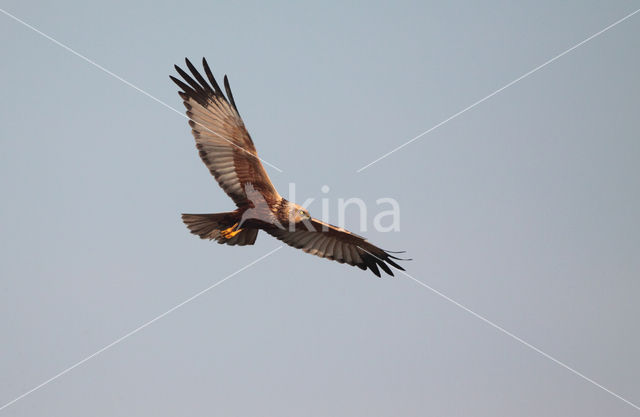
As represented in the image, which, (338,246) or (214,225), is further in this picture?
(338,246)

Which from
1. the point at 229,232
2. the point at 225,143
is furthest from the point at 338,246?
the point at 225,143

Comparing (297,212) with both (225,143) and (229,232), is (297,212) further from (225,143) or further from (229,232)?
(225,143)

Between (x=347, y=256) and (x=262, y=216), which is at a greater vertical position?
(x=262, y=216)

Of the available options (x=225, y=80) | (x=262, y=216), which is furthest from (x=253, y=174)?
(x=225, y=80)

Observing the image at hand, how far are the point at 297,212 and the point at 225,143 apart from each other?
1.41 m

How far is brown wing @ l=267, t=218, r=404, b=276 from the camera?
11.7m

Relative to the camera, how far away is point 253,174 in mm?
10672

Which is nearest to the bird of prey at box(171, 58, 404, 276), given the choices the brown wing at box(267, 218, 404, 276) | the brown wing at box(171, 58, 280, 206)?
the brown wing at box(171, 58, 280, 206)

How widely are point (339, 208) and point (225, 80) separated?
2965 mm

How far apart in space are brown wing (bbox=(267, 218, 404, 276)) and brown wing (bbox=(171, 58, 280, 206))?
1064mm

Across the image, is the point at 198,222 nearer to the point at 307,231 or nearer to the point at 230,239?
the point at 230,239

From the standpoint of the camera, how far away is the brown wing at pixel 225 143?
10617 millimetres

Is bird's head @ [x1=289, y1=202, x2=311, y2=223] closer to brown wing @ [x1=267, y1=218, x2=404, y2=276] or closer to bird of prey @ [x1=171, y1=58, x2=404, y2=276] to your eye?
bird of prey @ [x1=171, y1=58, x2=404, y2=276]

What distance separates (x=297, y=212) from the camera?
10.7 m
